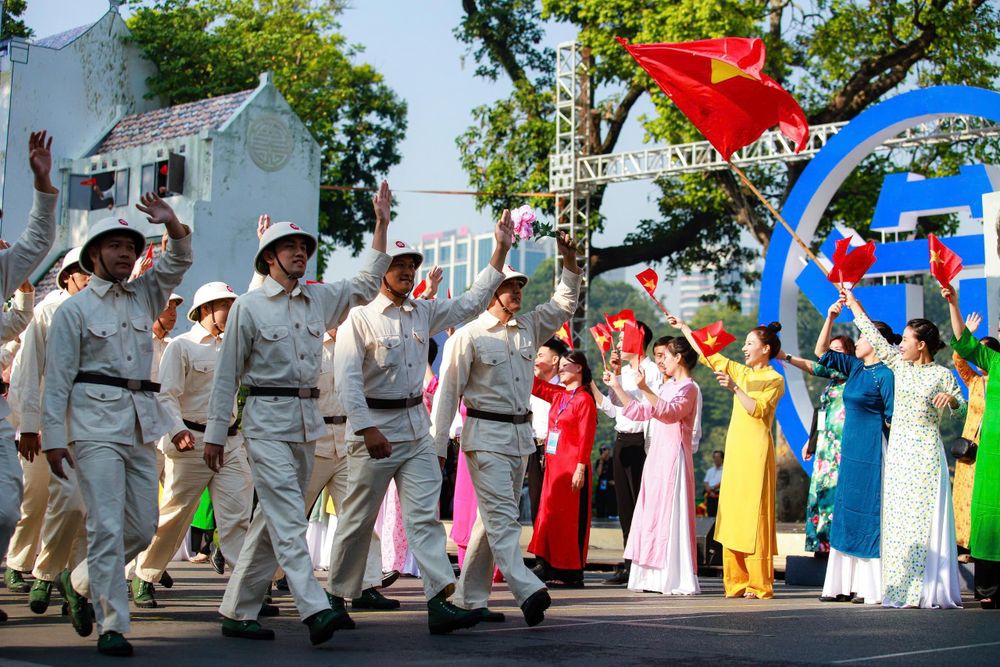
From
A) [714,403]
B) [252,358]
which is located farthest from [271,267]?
[714,403]

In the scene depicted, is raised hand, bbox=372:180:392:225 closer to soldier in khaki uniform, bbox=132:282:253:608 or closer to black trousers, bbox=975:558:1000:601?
soldier in khaki uniform, bbox=132:282:253:608

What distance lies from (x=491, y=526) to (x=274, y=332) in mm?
1573

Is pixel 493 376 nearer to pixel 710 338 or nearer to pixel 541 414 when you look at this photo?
pixel 710 338

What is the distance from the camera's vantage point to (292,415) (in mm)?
6207

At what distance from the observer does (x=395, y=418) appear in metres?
6.76

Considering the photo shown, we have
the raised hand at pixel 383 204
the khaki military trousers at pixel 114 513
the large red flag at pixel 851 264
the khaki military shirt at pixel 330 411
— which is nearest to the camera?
the khaki military trousers at pixel 114 513

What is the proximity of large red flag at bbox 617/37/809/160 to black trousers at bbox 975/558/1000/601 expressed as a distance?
3.88 meters

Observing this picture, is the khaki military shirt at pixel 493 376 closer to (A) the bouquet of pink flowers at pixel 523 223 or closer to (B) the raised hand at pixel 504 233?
(A) the bouquet of pink flowers at pixel 523 223

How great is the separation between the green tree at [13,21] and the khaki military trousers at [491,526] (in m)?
27.4

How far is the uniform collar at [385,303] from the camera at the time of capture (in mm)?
6930

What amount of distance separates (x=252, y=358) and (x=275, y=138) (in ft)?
74.8

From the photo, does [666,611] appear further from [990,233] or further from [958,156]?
[958,156]

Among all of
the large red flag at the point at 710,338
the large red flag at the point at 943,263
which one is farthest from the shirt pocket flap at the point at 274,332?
the large red flag at the point at 943,263

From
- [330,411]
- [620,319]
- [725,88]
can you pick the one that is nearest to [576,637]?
[330,411]
